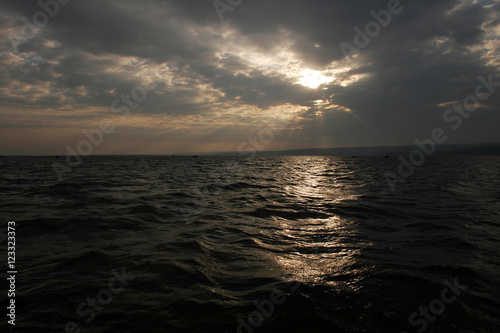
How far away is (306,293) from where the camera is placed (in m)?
4.10

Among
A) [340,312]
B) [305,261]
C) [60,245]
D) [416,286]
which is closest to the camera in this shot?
[340,312]

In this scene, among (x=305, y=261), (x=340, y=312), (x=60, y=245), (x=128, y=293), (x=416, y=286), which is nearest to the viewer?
(x=340, y=312)

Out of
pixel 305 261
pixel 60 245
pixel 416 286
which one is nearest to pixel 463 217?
pixel 416 286

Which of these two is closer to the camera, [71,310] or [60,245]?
[71,310]

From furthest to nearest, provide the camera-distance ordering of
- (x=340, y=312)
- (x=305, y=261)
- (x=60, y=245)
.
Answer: (x=60, y=245)
(x=305, y=261)
(x=340, y=312)

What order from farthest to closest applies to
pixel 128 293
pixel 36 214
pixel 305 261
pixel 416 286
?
pixel 36 214
pixel 305 261
pixel 416 286
pixel 128 293

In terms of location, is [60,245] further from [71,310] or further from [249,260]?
[249,260]

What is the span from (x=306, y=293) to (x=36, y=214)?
10204 mm

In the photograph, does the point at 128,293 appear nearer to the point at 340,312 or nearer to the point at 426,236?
the point at 340,312

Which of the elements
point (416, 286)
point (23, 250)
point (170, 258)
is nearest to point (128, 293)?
point (170, 258)

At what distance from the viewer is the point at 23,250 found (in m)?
5.87

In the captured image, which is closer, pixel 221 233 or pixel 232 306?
pixel 232 306

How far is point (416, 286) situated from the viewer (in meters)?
4.36

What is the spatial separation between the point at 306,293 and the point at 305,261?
1.45 metres
